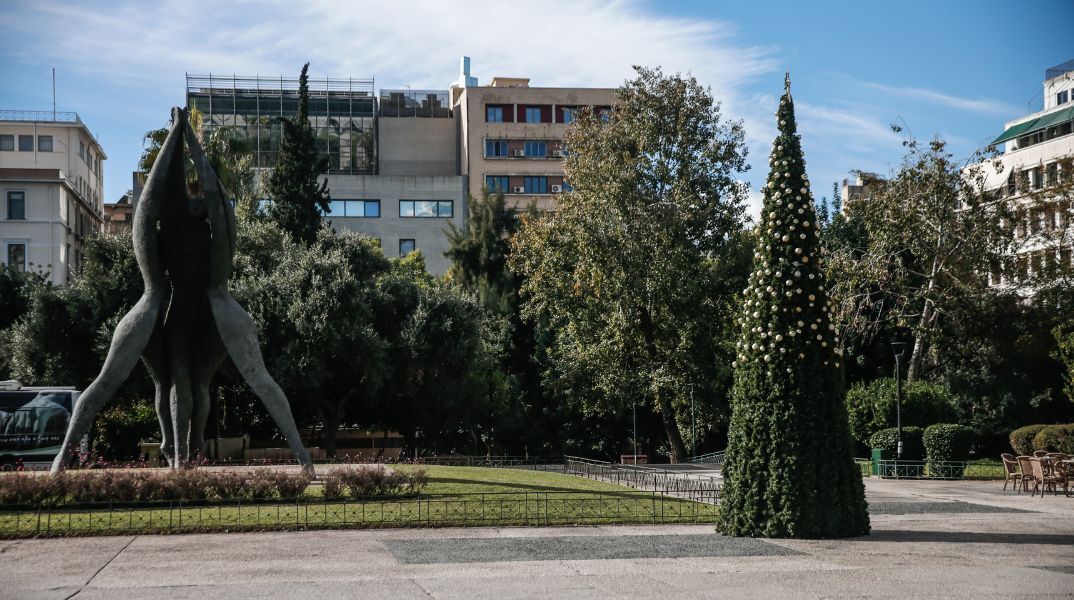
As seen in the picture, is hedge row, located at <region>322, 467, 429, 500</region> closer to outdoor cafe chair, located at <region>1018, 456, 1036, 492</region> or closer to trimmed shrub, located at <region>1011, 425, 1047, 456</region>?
outdoor cafe chair, located at <region>1018, 456, 1036, 492</region>

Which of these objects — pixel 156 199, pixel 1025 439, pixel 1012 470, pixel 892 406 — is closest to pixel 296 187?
pixel 156 199

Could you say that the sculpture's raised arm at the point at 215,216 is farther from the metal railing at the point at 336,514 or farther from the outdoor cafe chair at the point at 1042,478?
the outdoor cafe chair at the point at 1042,478

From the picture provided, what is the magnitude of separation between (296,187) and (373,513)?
32.3m

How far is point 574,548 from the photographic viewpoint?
53.1 feet

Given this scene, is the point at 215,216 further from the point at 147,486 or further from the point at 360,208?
the point at 360,208

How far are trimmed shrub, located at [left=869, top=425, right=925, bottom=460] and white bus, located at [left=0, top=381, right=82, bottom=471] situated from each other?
83.6 ft

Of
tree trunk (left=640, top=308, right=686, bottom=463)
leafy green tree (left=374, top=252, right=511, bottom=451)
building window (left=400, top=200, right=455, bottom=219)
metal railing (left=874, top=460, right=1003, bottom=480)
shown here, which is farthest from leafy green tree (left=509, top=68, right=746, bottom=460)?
building window (left=400, top=200, right=455, bottom=219)

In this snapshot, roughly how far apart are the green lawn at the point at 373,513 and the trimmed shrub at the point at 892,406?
18171mm

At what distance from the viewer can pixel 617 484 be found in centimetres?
2712

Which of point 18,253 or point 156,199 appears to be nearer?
point 156,199

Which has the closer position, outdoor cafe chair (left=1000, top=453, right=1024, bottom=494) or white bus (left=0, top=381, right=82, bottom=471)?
Result: outdoor cafe chair (left=1000, top=453, right=1024, bottom=494)

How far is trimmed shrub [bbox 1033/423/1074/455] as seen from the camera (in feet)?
109

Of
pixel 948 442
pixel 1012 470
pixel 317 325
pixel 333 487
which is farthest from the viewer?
pixel 317 325

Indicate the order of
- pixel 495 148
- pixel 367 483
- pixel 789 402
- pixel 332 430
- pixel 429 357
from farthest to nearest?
pixel 495 148 → pixel 429 357 → pixel 332 430 → pixel 367 483 → pixel 789 402
